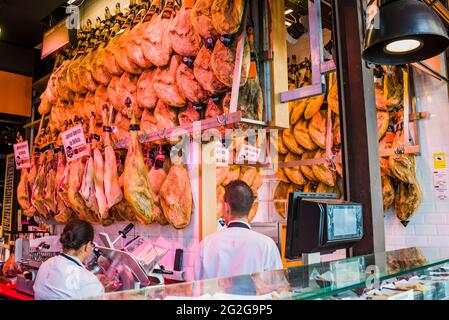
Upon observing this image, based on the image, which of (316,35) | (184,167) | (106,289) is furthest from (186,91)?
(106,289)

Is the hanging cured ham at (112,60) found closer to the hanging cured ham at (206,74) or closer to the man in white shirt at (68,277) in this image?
the hanging cured ham at (206,74)

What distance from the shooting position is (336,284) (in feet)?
4.53

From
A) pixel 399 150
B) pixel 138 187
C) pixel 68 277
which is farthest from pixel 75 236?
pixel 399 150

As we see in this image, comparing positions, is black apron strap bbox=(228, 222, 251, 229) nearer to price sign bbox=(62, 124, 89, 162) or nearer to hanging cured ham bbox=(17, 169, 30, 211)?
price sign bbox=(62, 124, 89, 162)

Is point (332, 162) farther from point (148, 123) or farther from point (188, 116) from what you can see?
point (148, 123)

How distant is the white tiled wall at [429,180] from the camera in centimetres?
446

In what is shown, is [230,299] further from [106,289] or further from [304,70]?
[304,70]

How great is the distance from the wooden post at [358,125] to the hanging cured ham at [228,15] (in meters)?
0.78

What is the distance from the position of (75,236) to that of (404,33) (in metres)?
2.44

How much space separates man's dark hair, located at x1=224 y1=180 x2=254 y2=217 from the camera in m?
2.98

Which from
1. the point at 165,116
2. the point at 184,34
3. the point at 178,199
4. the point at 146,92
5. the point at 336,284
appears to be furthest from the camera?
the point at 146,92
